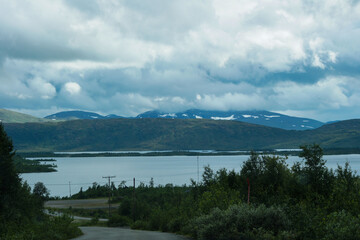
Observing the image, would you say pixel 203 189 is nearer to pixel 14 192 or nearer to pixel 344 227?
pixel 14 192

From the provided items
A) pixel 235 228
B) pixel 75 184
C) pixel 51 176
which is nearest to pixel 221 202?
pixel 235 228

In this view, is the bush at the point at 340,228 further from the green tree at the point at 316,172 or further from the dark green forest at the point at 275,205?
the green tree at the point at 316,172

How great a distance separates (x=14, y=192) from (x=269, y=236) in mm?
15864

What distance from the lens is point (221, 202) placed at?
81.8 ft

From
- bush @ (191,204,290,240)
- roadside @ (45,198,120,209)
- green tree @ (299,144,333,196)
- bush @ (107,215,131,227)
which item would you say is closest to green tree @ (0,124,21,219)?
bush @ (191,204,290,240)

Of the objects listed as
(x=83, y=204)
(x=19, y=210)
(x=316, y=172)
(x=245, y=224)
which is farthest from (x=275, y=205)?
(x=83, y=204)

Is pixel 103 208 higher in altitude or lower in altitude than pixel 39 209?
lower

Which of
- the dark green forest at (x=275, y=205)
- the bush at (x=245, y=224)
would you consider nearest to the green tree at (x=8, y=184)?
the dark green forest at (x=275, y=205)

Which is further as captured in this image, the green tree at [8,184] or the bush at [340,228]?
the green tree at [8,184]

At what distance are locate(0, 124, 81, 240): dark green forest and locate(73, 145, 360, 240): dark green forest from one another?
6.98 meters

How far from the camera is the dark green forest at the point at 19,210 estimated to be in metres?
23.5

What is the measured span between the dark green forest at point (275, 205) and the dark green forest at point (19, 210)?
6982 mm

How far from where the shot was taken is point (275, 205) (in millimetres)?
20734

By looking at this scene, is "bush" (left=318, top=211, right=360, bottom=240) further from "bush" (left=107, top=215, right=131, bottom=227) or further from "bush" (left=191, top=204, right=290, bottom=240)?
"bush" (left=107, top=215, right=131, bottom=227)
